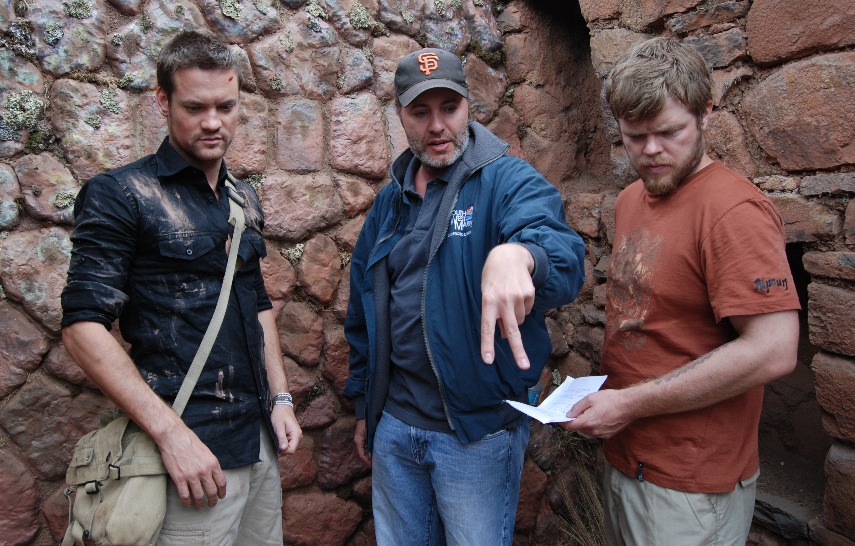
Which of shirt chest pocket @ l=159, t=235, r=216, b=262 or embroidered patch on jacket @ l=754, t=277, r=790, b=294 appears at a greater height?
shirt chest pocket @ l=159, t=235, r=216, b=262

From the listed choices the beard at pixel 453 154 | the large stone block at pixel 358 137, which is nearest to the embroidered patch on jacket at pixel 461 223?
the beard at pixel 453 154

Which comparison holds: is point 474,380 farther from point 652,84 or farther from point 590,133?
point 590,133

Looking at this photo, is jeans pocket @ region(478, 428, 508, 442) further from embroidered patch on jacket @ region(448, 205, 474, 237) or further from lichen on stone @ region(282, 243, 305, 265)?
lichen on stone @ region(282, 243, 305, 265)

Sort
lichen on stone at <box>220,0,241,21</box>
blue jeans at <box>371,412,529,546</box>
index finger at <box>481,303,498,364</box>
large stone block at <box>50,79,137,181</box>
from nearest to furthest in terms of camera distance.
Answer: index finger at <box>481,303,498,364</box>, blue jeans at <box>371,412,529,546</box>, large stone block at <box>50,79,137,181</box>, lichen on stone at <box>220,0,241,21</box>

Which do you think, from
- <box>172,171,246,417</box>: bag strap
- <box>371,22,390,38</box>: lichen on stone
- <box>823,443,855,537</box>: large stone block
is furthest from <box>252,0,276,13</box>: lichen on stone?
<box>823,443,855,537</box>: large stone block

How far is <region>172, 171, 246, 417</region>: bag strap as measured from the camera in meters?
1.63

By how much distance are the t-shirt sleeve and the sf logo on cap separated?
94cm

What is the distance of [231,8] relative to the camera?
7.82 feet

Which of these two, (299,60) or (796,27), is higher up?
(299,60)

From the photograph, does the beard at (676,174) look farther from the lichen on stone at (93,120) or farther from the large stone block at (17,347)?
the large stone block at (17,347)

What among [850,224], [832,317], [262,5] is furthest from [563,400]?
[262,5]

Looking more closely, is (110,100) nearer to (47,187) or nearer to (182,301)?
(47,187)

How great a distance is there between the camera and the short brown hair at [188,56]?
67.2 inches

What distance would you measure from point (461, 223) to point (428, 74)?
48 cm
